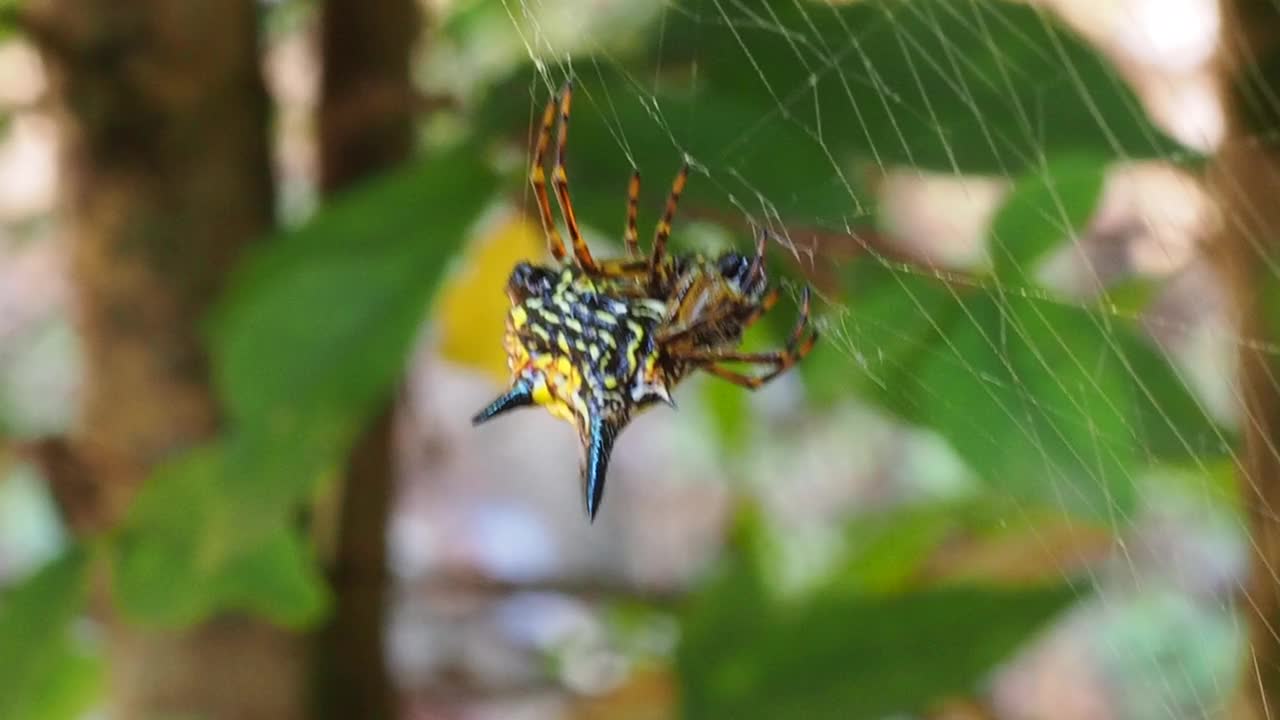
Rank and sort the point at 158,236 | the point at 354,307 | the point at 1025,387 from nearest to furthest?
the point at 1025,387 < the point at 354,307 < the point at 158,236

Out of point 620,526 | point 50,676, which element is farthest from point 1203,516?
point 620,526

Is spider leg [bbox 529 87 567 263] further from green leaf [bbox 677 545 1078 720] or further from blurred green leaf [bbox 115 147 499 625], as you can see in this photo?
green leaf [bbox 677 545 1078 720]

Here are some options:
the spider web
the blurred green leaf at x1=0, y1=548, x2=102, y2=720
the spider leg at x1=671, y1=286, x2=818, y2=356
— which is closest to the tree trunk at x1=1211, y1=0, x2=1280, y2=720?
the spider web

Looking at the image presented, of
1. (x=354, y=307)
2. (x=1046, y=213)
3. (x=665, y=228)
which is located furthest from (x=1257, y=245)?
(x=354, y=307)

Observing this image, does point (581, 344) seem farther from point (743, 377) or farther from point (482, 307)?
point (482, 307)

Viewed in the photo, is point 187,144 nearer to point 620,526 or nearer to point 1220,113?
point 1220,113

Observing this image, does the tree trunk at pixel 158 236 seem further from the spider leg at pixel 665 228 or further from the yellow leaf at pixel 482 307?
the spider leg at pixel 665 228
